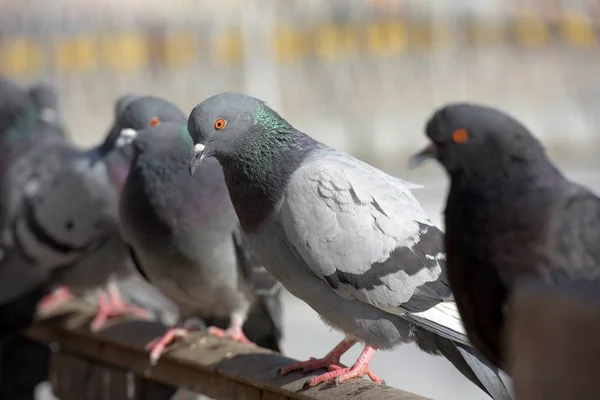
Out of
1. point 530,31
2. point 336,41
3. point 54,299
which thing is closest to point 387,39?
point 336,41

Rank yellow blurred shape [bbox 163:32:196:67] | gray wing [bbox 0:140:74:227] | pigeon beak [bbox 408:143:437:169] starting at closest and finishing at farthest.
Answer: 1. pigeon beak [bbox 408:143:437:169]
2. gray wing [bbox 0:140:74:227]
3. yellow blurred shape [bbox 163:32:196:67]

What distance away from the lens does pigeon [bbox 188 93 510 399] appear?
125 inches

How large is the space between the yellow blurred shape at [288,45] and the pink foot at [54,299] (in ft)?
25.9

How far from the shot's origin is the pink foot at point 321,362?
3.38 metres

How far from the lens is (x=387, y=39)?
14008mm

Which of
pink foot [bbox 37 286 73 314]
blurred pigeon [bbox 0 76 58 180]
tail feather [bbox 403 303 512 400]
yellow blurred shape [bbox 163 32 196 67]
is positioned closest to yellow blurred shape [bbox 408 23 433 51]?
yellow blurred shape [bbox 163 32 196 67]

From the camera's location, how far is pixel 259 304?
4.39 m

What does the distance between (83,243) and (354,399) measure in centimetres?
262

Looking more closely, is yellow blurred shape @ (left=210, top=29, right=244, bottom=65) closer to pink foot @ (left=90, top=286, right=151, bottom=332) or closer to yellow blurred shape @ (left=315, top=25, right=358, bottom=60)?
yellow blurred shape @ (left=315, top=25, right=358, bottom=60)

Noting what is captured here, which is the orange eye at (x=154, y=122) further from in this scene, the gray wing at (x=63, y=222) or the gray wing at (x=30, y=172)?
the gray wing at (x=30, y=172)

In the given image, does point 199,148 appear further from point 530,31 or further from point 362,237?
point 530,31

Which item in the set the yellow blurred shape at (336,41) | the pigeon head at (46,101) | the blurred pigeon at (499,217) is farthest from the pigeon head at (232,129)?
the yellow blurred shape at (336,41)

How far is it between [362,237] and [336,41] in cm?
1080

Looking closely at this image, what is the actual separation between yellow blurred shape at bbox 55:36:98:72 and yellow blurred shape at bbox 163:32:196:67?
3.43ft
